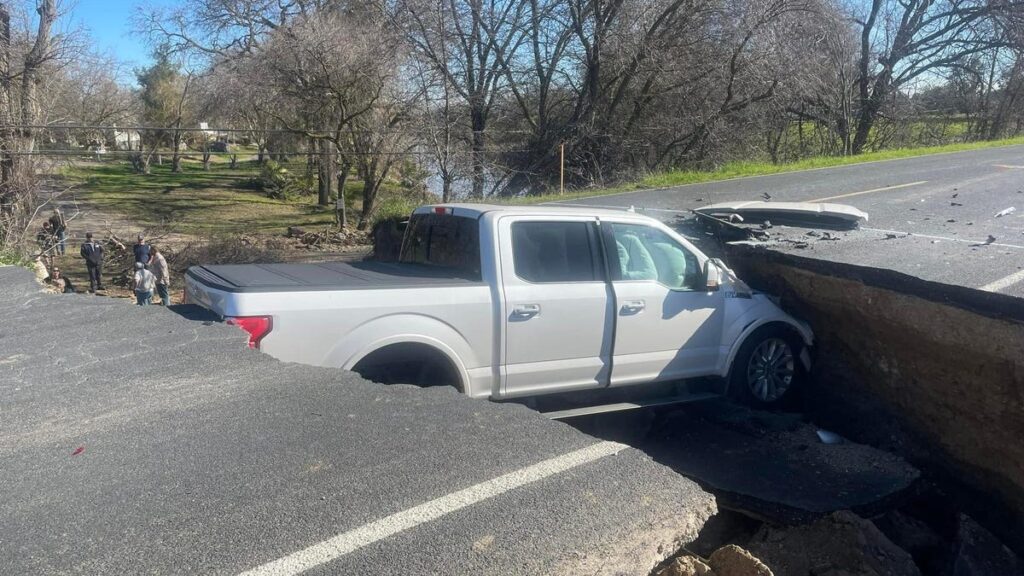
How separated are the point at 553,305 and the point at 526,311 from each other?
0.21 meters

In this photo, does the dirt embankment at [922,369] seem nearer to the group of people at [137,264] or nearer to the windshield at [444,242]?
the windshield at [444,242]

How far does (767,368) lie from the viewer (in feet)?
21.6

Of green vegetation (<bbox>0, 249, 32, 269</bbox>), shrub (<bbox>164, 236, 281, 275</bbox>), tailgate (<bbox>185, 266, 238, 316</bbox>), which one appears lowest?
shrub (<bbox>164, 236, 281, 275</bbox>)

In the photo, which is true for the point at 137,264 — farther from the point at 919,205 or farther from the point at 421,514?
the point at 421,514

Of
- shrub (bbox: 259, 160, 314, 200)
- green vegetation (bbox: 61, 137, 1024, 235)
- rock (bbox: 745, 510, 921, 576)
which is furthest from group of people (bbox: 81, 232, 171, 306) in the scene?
shrub (bbox: 259, 160, 314, 200)

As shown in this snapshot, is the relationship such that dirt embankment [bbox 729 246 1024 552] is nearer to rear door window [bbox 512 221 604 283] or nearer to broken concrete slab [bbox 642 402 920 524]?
broken concrete slab [bbox 642 402 920 524]

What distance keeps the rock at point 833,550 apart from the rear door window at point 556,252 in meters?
2.03

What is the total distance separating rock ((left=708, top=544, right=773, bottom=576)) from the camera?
3094 millimetres

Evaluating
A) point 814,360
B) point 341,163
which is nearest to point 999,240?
point 814,360

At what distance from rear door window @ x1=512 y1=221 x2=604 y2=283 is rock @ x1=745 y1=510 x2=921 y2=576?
6.65ft

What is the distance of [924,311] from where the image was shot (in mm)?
5953

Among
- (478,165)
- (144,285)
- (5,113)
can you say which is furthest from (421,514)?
(478,165)

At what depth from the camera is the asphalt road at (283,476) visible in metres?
2.75

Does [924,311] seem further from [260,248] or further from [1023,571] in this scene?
[260,248]
